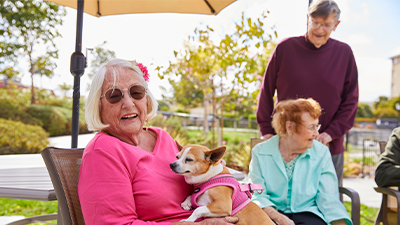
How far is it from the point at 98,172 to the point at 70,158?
38cm

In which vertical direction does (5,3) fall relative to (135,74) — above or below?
above

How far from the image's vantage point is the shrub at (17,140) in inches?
346

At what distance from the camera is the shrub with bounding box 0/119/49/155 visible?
346 inches

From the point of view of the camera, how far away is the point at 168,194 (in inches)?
61.1

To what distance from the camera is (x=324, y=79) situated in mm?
2695

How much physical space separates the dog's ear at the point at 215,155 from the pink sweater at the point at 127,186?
8.4 inches

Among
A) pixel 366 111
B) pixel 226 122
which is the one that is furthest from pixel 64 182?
pixel 366 111

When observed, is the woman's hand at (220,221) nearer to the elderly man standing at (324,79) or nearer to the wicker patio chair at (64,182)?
the wicker patio chair at (64,182)

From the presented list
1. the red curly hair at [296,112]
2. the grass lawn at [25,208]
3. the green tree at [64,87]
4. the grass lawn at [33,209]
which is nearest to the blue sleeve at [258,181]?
the red curly hair at [296,112]

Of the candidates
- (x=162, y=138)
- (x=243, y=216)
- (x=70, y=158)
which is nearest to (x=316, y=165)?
(x=243, y=216)

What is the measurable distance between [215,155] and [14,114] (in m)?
10.5

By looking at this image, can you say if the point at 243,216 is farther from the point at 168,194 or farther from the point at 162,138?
the point at 162,138

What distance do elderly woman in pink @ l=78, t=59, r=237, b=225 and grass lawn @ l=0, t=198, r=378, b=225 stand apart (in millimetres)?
3715

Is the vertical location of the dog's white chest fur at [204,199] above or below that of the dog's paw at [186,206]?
above
